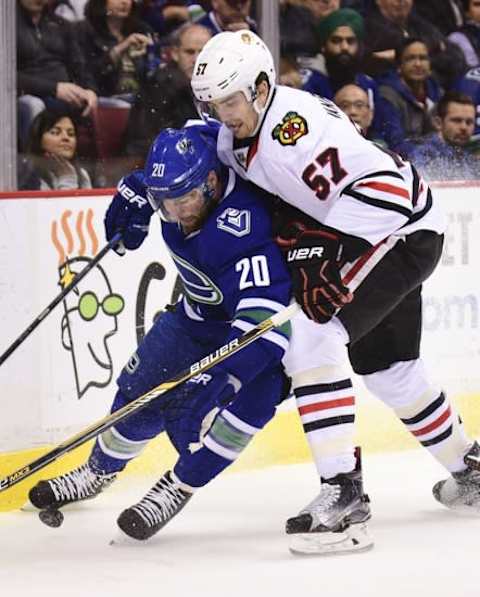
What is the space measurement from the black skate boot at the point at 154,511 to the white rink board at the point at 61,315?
23.9 inches

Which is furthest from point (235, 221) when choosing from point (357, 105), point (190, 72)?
point (357, 105)

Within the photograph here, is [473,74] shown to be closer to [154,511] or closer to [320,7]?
[320,7]

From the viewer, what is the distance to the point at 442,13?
5641mm

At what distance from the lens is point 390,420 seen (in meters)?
4.20

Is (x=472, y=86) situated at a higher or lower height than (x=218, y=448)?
higher

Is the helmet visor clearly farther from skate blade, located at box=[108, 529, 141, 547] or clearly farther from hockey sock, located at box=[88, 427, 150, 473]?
skate blade, located at box=[108, 529, 141, 547]

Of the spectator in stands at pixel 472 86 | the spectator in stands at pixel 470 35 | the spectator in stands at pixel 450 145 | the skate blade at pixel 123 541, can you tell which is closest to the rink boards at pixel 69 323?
the skate blade at pixel 123 541

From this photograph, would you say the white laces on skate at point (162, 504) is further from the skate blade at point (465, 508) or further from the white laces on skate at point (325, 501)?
the skate blade at point (465, 508)

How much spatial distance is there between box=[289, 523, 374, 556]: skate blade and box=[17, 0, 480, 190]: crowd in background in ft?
6.19

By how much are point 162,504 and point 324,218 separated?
2.23 ft

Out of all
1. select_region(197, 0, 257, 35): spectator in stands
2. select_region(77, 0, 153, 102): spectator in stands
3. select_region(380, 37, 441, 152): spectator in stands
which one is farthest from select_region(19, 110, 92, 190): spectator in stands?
select_region(380, 37, 441, 152): spectator in stands

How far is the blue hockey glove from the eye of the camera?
329 centimetres

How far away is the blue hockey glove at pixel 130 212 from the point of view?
3.29m

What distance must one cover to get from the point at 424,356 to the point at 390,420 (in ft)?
0.81
